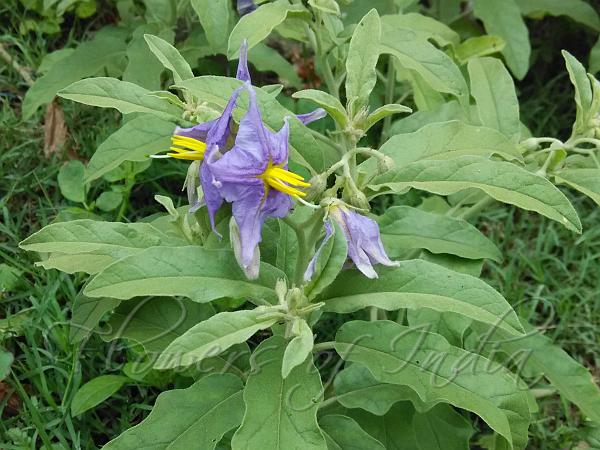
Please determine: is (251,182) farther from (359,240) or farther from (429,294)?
(429,294)

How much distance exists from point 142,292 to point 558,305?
2.02m

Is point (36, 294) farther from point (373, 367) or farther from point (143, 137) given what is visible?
point (373, 367)

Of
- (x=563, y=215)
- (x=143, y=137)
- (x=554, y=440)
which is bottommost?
(x=554, y=440)

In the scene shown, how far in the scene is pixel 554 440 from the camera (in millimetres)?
2707

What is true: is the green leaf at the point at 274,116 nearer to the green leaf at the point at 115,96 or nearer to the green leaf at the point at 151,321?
the green leaf at the point at 115,96

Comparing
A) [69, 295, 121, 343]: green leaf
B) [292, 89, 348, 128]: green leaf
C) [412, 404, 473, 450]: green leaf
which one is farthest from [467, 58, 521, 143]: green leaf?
[69, 295, 121, 343]: green leaf

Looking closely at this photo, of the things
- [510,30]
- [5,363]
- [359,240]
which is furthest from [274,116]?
[510,30]

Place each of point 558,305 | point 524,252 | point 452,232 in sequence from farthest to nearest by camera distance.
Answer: point 524,252 < point 558,305 < point 452,232

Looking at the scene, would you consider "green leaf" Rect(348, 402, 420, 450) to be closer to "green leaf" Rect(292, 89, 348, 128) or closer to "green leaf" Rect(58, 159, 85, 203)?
"green leaf" Rect(292, 89, 348, 128)

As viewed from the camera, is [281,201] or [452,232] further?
[452,232]

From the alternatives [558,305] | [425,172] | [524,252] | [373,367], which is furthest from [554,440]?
[425,172]

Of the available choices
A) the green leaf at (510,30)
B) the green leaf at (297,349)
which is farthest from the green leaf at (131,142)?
the green leaf at (510,30)

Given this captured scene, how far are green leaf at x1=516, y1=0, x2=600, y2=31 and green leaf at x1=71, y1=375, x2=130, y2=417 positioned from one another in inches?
99.2

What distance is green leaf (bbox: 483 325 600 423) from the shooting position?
2428mm
